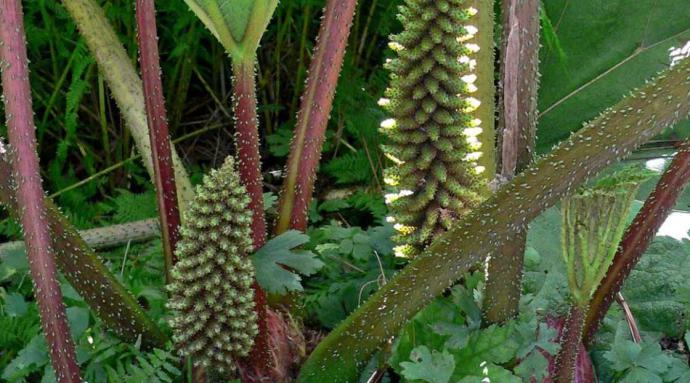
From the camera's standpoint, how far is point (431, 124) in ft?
5.44

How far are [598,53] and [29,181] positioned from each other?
1.72 metres

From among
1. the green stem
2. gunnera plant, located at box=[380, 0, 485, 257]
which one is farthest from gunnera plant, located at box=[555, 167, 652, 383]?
the green stem

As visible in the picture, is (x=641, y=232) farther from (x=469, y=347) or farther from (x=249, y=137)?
(x=249, y=137)

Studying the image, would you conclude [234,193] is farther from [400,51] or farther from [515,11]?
[515,11]

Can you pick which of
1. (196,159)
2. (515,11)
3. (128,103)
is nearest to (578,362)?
(515,11)

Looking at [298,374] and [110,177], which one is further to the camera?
[110,177]

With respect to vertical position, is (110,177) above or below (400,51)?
below

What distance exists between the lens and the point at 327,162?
2777mm

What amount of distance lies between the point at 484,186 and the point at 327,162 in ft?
3.57

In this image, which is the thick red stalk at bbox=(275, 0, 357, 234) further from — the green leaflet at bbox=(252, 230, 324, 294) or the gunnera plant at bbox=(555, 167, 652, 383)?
the gunnera plant at bbox=(555, 167, 652, 383)

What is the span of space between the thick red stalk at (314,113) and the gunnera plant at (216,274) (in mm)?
203

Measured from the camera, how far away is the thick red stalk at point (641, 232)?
145 centimetres

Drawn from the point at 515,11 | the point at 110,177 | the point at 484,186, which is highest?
the point at 515,11

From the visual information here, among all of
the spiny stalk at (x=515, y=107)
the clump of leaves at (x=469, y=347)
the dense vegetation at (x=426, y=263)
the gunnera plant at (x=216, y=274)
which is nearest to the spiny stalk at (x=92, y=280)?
the dense vegetation at (x=426, y=263)
